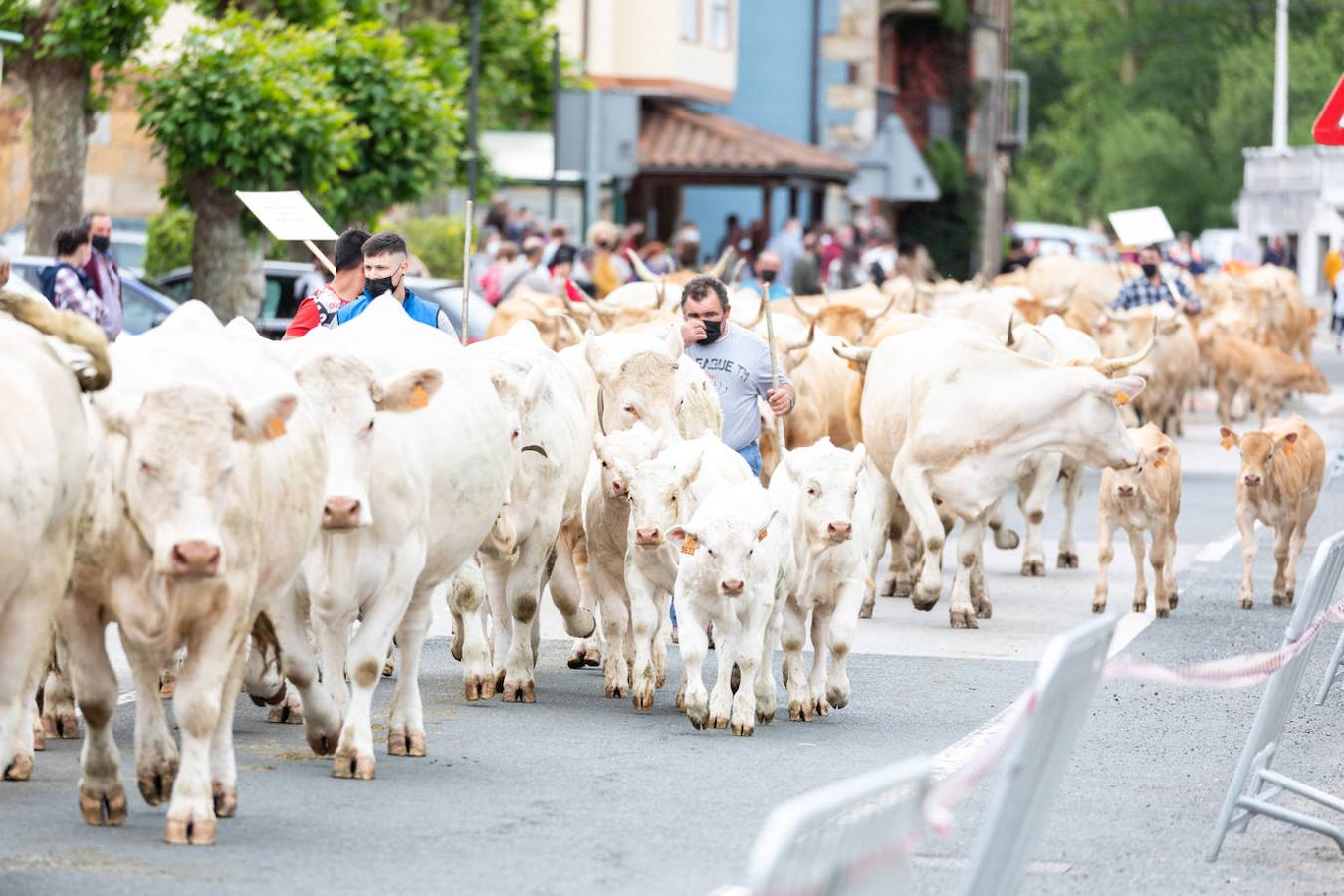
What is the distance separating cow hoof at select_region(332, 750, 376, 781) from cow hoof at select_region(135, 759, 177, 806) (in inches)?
33.8

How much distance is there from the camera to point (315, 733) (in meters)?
9.98

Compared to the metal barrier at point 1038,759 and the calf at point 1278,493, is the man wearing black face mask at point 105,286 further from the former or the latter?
the metal barrier at point 1038,759

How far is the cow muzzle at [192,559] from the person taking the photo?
8062 millimetres

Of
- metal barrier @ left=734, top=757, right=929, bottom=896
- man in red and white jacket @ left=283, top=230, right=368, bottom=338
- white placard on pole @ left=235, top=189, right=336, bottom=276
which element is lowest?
metal barrier @ left=734, top=757, right=929, bottom=896

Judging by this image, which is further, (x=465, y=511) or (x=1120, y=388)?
(x=1120, y=388)

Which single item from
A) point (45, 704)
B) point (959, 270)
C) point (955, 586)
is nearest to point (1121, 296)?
point (955, 586)

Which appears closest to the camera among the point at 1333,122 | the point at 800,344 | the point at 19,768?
the point at 19,768

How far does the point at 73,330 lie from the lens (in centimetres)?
853

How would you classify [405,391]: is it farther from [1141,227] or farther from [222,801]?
[1141,227]

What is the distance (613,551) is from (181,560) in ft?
13.2

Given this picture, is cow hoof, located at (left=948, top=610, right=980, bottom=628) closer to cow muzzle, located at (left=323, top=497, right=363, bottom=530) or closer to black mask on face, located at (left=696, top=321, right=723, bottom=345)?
black mask on face, located at (left=696, top=321, right=723, bottom=345)

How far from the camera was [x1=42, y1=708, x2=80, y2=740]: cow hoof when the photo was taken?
10609 millimetres

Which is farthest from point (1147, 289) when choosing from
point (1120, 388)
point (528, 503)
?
point (528, 503)

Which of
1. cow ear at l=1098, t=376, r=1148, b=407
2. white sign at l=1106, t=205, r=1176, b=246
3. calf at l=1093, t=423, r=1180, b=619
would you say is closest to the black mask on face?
cow ear at l=1098, t=376, r=1148, b=407
